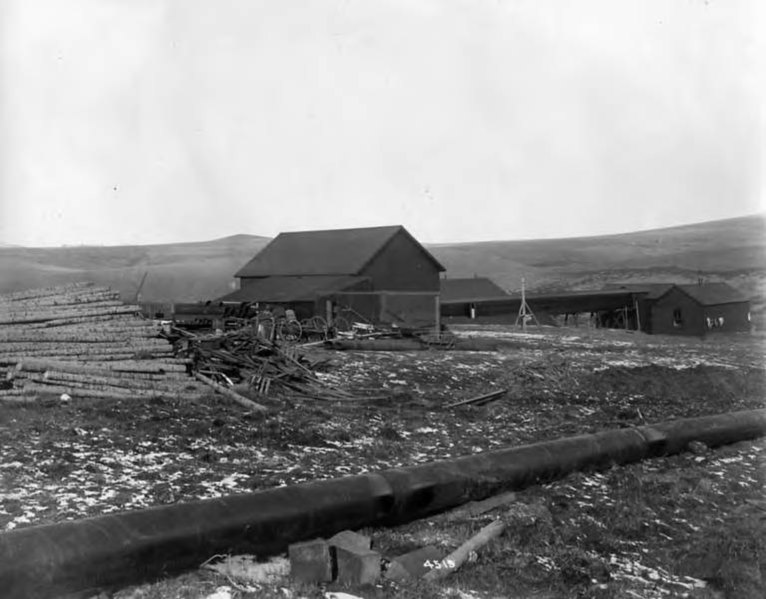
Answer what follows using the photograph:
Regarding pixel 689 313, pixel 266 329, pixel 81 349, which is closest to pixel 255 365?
pixel 81 349

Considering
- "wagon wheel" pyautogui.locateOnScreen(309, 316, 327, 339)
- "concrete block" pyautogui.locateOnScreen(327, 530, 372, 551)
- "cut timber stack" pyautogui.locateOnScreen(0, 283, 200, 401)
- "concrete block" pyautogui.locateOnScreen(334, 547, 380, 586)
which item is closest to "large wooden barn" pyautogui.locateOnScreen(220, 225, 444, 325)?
"wagon wheel" pyautogui.locateOnScreen(309, 316, 327, 339)

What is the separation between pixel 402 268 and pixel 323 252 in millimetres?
4475

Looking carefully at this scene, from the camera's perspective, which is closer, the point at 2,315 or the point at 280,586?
the point at 280,586

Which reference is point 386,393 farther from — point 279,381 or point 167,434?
point 167,434

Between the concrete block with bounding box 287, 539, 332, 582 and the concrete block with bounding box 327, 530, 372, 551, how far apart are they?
0.13 meters

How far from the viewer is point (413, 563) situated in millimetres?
5191

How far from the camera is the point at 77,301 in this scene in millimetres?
12172

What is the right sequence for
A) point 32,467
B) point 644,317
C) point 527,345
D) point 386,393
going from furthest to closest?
point 644,317
point 527,345
point 386,393
point 32,467

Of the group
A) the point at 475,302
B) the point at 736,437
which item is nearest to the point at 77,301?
the point at 736,437

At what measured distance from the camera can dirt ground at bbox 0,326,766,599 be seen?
5.33 meters

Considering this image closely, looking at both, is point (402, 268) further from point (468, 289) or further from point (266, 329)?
point (266, 329)

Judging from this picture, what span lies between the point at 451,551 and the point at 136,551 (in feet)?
7.76

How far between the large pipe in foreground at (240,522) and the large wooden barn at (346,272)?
78.7 ft

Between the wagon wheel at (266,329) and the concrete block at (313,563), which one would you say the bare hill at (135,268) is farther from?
the concrete block at (313,563)
